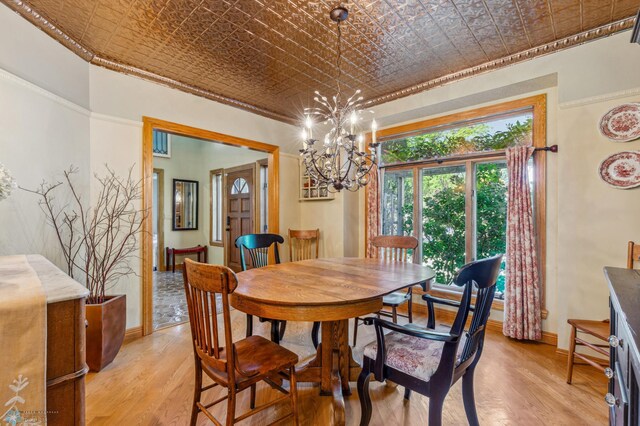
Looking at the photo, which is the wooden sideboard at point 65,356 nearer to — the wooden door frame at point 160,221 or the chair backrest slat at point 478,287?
the chair backrest slat at point 478,287

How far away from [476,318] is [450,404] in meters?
0.89

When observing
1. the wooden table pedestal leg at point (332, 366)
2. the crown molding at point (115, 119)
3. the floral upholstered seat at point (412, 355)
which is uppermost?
the crown molding at point (115, 119)

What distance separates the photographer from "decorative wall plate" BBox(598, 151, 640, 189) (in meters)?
2.17

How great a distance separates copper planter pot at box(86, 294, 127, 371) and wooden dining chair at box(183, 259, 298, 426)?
1.18m

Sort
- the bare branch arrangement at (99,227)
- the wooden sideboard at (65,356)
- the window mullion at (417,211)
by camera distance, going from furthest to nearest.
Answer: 1. the window mullion at (417,211)
2. the bare branch arrangement at (99,227)
3. the wooden sideboard at (65,356)

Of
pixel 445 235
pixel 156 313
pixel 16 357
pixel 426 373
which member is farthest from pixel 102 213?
pixel 445 235

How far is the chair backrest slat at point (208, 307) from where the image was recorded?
124 centimetres

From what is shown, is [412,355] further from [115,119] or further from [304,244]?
[115,119]

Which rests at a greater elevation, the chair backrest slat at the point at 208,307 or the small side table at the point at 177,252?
the chair backrest slat at the point at 208,307

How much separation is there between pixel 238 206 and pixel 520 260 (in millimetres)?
4332

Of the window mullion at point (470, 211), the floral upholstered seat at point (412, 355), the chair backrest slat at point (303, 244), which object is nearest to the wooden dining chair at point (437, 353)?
the floral upholstered seat at point (412, 355)

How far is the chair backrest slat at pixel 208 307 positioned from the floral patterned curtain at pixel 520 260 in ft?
8.90

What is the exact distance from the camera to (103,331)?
86.5 inches

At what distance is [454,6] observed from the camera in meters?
2.04
